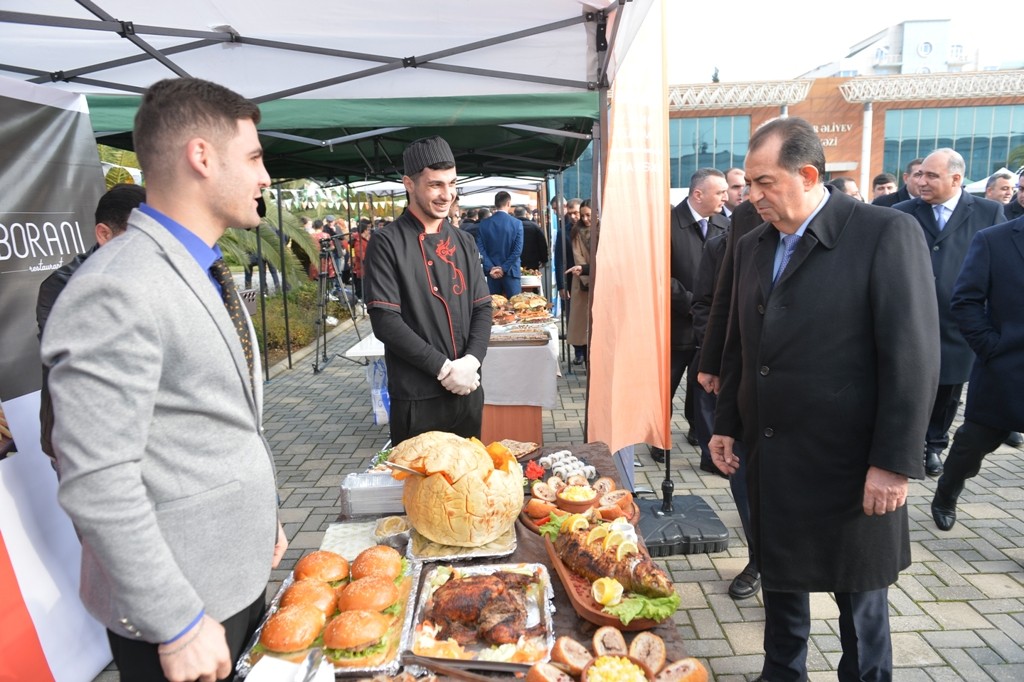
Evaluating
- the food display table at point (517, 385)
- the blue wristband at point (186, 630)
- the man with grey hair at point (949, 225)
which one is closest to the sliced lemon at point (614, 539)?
the blue wristband at point (186, 630)

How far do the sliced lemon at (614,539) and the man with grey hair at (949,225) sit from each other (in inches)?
156

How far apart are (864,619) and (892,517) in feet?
1.22

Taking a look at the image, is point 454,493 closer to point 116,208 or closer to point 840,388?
point 840,388

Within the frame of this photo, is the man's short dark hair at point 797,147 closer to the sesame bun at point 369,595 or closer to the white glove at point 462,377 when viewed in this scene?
the white glove at point 462,377

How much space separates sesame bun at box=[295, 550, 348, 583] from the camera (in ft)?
5.78

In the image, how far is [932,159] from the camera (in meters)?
4.76

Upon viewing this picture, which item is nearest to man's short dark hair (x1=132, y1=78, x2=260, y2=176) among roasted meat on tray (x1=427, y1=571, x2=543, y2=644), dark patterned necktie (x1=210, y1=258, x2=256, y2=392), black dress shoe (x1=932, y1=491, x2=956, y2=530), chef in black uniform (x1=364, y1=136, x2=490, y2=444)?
dark patterned necktie (x1=210, y1=258, x2=256, y2=392)

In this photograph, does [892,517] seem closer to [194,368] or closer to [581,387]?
[194,368]

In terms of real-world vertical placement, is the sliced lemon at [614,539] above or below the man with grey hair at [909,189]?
below

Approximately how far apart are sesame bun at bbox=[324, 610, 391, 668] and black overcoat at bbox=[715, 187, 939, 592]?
4.82ft

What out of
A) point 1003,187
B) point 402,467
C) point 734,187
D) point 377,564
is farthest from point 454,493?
point 1003,187

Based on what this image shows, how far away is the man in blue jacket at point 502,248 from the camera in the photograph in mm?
9828

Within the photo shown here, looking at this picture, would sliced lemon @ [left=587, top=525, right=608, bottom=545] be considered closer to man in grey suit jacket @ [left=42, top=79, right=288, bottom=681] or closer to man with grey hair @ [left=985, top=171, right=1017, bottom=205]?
man in grey suit jacket @ [left=42, top=79, right=288, bottom=681]

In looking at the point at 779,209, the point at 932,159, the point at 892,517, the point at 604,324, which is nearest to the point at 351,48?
the point at 604,324
